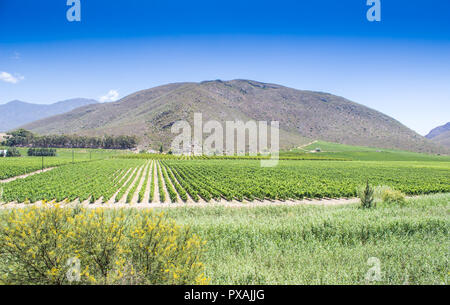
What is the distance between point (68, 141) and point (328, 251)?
158640 mm

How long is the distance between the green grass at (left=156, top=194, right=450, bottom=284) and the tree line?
13929 centimetres

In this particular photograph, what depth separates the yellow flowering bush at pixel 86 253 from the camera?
3.44 meters

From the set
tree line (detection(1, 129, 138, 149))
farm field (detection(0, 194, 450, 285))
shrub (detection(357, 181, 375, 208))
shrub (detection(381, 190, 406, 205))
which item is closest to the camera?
farm field (detection(0, 194, 450, 285))

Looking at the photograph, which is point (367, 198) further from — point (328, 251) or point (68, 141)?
point (68, 141)

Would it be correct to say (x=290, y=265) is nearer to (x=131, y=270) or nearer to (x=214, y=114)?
(x=131, y=270)

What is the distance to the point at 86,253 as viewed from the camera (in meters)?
3.76

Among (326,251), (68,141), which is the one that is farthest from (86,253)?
(68,141)

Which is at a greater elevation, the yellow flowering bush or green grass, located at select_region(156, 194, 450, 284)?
the yellow flowering bush

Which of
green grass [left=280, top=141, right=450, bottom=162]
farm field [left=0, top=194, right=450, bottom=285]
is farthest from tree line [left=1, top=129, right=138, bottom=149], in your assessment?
farm field [left=0, top=194, right=450, bottom=285]

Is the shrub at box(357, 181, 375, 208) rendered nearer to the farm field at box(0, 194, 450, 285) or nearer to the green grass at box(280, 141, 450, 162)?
the farm field at box(0, 194, 450, 285)

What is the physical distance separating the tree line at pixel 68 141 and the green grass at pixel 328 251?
139289 millimetres

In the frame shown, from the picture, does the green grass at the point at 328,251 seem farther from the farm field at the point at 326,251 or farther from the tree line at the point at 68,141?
the tree line at the point at 68,141

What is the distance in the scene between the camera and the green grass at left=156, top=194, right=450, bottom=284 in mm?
4434

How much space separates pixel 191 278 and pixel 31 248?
2.59 meters
